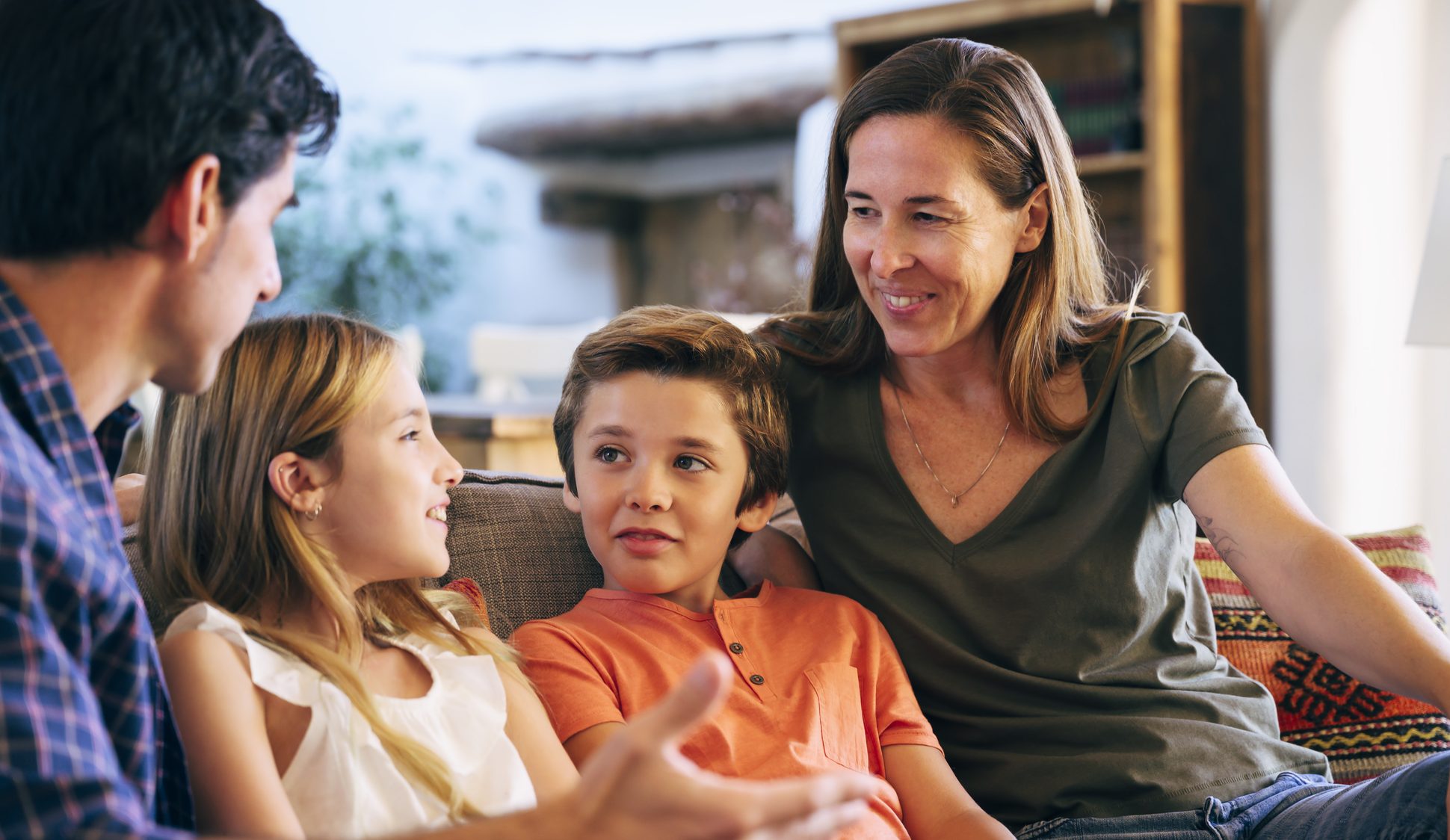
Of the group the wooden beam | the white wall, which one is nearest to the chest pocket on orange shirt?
the white wall

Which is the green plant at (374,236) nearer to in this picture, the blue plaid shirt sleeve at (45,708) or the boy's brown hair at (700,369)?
the boy's brown hair at (700,369)

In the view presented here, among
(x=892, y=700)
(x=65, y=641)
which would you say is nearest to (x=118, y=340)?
(x=65, y=641)

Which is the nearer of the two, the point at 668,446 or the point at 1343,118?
the point at 668,446

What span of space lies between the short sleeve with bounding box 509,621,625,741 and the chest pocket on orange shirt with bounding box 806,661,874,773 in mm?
223

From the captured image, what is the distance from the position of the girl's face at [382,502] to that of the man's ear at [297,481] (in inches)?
0.4

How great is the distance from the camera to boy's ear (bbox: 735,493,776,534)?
1539 millimetres

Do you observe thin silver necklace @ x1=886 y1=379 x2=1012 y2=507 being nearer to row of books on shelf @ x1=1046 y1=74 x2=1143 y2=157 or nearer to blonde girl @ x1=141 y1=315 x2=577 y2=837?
blonde girl @ x1=141 y1=315 x2=577 y2=837

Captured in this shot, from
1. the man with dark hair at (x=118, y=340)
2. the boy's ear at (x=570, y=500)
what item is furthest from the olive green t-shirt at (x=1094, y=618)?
the man with dark hair at (x=118, y=340)

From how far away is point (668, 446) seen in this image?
1.45 metres

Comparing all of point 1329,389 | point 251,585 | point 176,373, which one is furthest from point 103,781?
point 1329,389

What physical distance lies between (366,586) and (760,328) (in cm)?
66

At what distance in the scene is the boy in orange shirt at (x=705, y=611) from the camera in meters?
1.35

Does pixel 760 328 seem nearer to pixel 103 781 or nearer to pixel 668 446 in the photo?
pixel 668 446

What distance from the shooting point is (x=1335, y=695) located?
1.73m
